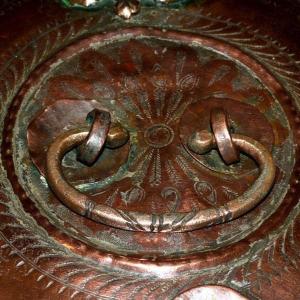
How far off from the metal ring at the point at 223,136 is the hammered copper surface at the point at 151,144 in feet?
0.18

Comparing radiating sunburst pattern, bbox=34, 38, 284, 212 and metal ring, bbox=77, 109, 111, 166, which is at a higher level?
radiating sunburst pattern, bbox=34, 38, 284, 212

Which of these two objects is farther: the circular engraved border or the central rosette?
the central rosette

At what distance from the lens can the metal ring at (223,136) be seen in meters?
1.08

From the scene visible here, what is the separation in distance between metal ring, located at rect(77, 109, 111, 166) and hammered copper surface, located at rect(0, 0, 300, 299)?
0.17 feet

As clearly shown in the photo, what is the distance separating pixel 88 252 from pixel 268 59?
0.48 meters

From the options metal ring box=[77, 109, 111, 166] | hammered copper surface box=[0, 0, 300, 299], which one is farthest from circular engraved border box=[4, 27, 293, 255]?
metal ring box=[77, 109, 111, 166]

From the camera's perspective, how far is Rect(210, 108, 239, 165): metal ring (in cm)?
108

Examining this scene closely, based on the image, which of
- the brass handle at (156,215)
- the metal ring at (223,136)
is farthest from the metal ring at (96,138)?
the metal ring at (223,136)

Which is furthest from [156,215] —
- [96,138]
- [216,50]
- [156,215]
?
[216,50]

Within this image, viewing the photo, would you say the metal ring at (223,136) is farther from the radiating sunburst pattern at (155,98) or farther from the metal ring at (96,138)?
the metal ring at (96,138)

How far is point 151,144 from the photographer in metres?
1.17

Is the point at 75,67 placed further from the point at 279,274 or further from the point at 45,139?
the point at 279,274

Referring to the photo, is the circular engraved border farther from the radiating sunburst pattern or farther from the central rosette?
the central rosette

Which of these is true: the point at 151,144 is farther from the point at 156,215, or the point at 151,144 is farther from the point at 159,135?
the point at 156,215
